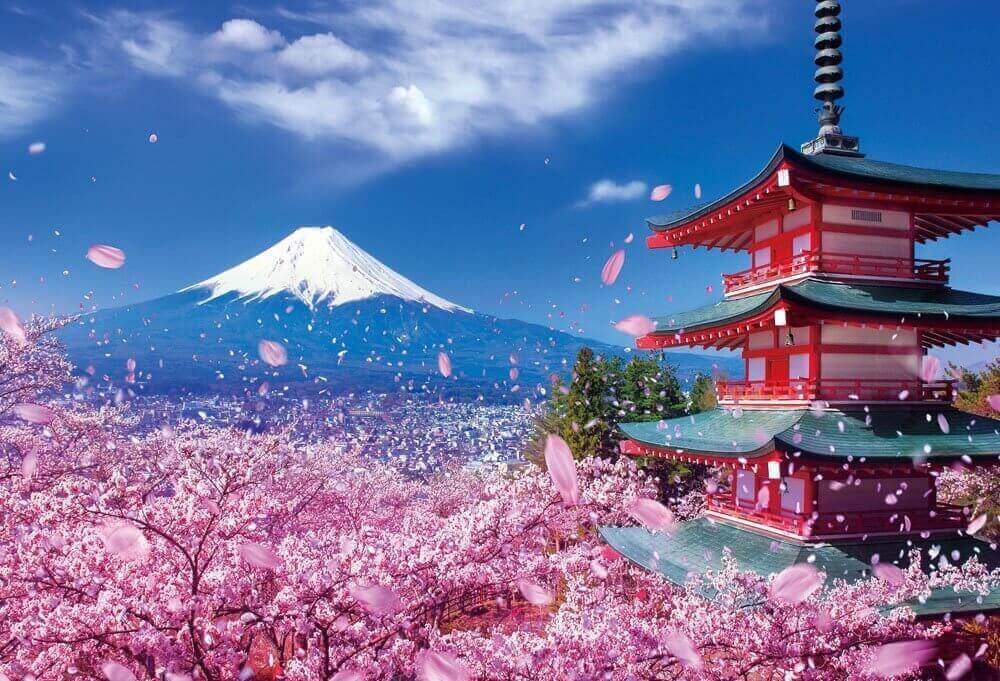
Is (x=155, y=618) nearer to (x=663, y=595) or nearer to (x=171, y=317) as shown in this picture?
(x=663, y=595)

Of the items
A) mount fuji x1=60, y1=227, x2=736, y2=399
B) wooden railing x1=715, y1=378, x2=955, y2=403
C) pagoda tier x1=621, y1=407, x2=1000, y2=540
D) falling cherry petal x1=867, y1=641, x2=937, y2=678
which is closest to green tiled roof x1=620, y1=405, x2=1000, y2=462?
pagoda tier x1=621, y1=407, x2=1000, y2=540

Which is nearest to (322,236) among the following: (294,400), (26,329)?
(294,400)

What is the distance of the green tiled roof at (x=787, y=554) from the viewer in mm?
10211

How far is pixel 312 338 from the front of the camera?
14250cm

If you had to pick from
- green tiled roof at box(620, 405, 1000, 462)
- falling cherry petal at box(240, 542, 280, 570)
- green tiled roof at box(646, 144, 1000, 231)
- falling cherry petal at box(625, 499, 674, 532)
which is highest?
green tiled roof at box(646, 144, 1000, 231)

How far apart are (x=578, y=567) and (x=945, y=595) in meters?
5.71

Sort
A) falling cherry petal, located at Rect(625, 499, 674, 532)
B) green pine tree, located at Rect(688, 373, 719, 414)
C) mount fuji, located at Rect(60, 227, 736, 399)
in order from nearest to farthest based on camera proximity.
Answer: falling cherry petal, located at Rect(625, 499, 674, 532)
green pine tree, located at Rect(688, 373, 719, 414)
mount fuji, located at Rect(60, 227, 736, 399)

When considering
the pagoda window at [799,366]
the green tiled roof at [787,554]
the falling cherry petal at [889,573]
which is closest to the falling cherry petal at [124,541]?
the green tiled roof at [787,554]

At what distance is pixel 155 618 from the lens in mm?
6848

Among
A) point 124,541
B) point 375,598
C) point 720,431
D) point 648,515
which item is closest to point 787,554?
point 720,431

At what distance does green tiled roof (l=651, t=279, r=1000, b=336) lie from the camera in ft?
35.5

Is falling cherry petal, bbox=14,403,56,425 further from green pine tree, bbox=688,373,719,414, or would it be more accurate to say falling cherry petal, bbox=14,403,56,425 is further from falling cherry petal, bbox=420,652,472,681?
green pine tree, bbox=688,373,719,414

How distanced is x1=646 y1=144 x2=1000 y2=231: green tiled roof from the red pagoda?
34mm

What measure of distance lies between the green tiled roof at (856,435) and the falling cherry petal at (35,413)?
14.5m
